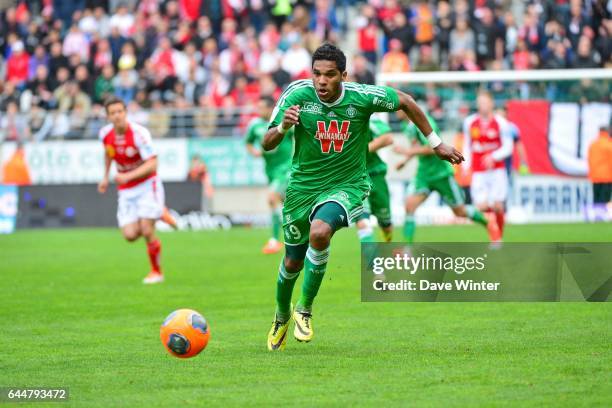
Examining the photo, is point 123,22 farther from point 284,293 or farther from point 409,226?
point 284,293

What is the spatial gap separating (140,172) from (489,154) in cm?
678

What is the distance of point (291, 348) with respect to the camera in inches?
370

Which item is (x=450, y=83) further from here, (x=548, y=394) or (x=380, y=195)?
(x=548, y=394)

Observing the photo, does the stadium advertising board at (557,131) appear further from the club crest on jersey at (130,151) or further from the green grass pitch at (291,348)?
the club crest on jersey at (130,151)

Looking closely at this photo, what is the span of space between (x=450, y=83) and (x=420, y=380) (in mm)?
19713

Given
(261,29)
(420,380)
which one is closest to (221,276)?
(420,380)

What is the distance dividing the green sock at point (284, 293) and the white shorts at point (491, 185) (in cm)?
1053

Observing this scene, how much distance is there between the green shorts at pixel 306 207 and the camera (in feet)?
29.9

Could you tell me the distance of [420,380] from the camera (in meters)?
7.66

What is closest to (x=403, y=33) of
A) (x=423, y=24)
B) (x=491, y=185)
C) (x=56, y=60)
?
(x=423, y=24)

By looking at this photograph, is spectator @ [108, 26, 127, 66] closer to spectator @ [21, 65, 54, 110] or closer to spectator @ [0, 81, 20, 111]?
spectator @ [21, 65, 54, 110]

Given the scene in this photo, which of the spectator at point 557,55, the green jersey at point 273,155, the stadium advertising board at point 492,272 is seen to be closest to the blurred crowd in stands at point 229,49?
the spectator at point 557,55

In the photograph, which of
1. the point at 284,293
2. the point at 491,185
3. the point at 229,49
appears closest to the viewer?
the point at 284,293

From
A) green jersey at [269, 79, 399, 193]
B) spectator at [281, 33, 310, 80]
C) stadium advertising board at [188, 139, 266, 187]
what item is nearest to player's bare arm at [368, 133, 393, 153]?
green jersey at [269, 79, 399, 193]
